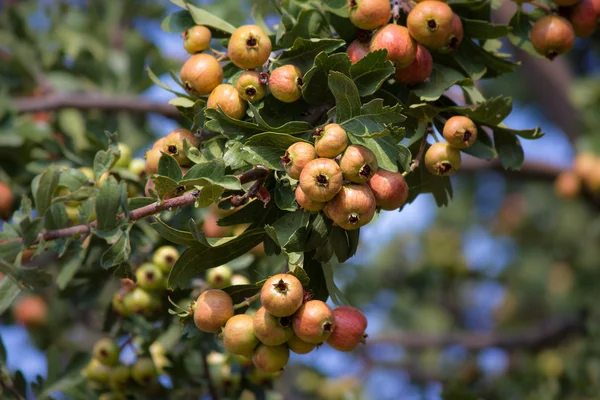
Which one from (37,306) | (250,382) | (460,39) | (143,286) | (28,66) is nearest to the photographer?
(460,39)

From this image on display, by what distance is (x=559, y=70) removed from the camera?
5383mm

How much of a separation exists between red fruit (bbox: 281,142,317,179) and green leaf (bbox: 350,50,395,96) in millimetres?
226

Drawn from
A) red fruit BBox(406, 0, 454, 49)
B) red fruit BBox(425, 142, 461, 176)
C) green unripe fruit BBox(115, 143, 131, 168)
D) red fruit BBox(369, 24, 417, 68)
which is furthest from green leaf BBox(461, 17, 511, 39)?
green unripe fruit BBox(115, 143, 131, 168)

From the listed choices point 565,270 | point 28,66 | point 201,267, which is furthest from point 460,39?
point 565,270

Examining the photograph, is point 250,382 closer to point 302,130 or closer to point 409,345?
point 302,130

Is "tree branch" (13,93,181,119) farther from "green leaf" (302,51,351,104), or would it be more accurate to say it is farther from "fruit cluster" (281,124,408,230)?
"fruit cluster" (281,124,408,230)

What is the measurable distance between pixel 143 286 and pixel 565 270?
5087 mm

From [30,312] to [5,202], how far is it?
1.50 metres

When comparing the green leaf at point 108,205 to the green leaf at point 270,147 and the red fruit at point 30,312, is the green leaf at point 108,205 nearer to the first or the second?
the green leaf at point 270,147

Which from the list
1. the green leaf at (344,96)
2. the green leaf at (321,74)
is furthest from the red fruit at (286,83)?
the green leaf at (344,96)

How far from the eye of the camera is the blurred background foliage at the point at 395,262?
304cm

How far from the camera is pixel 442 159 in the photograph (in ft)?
5.48

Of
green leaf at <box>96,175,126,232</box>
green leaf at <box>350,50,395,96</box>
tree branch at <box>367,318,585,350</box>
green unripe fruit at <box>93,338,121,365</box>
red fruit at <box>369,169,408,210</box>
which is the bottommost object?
tree branch at <box>367,318,585,350</box>

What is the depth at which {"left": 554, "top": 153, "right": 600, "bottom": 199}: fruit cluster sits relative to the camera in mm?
4078
